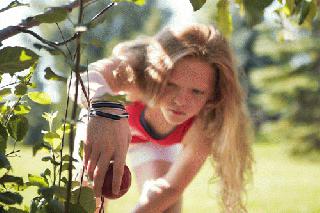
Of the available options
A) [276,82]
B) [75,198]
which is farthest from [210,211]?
[276,82]

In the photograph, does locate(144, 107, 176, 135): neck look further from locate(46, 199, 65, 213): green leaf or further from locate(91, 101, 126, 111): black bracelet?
locate(46, 199, 65, 213): green leaf

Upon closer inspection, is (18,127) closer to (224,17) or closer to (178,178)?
(224,17)

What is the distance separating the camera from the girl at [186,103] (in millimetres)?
2637

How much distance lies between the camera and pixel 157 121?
10.6 feet

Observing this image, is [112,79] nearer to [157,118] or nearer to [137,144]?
[157,118]

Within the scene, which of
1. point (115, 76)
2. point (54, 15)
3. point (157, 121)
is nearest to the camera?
point (54, 15)


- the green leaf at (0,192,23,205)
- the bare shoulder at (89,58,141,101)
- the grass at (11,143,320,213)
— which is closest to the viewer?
the green leaf at (0,192,23,205)

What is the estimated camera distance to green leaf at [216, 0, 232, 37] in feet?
4.05

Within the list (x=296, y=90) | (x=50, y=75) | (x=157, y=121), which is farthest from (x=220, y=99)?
(x=296, y=90)

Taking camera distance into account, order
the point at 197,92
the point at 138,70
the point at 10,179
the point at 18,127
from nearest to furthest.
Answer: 1. the point at 10,179
2. the point at 18,127
3. the point at 197,92
4. the point at 138,70

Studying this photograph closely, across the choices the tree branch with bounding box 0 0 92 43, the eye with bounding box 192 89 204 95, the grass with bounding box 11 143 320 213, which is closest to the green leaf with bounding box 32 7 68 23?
the tree branch with bounding box 0 0 92 43

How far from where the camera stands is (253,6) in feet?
2.84

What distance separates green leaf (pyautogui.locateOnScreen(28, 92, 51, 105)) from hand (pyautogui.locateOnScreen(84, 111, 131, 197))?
0.29 feet

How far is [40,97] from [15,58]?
1.03 feet
